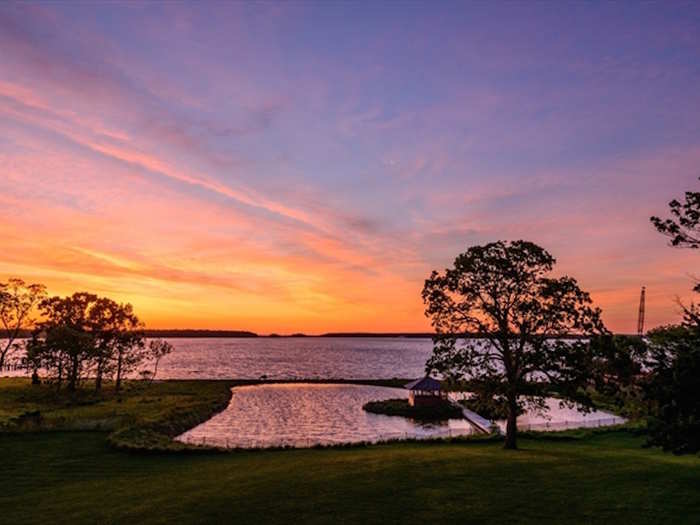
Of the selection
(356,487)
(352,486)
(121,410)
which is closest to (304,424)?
(121,410)

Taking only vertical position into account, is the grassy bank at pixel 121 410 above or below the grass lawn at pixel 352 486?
below

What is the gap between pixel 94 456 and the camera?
3866cm

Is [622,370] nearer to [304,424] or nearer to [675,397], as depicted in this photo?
[675,397]

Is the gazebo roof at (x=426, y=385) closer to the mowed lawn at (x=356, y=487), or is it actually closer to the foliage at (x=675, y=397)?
the mowed lawn at (x=356, y=487)

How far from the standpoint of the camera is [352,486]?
26453 mm

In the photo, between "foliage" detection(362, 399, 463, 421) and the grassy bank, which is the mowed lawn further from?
"foliage" detection(362, 399, 463, 421)

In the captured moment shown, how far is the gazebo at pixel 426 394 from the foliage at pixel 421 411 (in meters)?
0.70

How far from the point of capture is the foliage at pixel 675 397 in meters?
13.4

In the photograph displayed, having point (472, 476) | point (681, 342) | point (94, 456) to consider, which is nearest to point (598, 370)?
point (681, 342)

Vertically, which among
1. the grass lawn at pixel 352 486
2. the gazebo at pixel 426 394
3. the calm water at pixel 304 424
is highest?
the grass lawn at pixel 352 486

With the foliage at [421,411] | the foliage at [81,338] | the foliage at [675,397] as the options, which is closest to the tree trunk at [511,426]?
the foliage at [675,397]

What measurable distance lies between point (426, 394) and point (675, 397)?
6925 cm

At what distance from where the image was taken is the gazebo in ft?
262

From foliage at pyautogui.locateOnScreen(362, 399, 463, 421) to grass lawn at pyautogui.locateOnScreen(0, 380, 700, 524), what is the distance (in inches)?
1455
